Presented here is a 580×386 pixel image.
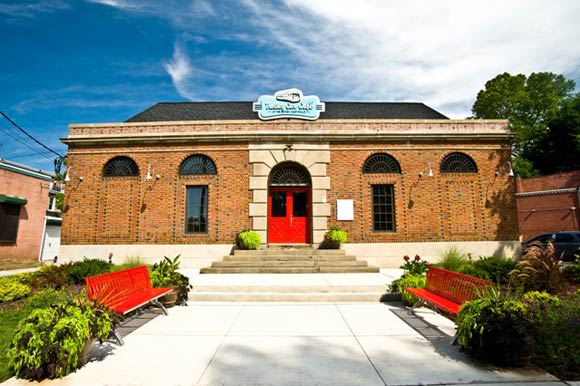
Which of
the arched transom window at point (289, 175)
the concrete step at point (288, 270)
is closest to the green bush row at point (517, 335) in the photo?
the concrete step at point (288, 270)

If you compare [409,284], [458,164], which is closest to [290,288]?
[409,284]

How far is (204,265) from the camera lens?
13.2 meters

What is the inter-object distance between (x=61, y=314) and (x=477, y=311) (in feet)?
19.2

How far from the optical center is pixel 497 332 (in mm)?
4047

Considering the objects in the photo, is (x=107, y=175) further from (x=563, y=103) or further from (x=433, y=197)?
(x=563, y=103)

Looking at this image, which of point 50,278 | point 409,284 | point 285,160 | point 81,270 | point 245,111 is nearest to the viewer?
point 409,284

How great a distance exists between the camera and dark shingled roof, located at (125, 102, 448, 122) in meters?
16.5

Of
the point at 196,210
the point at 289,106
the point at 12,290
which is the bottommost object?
the point at 12,290

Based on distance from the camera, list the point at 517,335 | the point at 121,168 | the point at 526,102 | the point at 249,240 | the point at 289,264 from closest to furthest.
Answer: the point at 517,335 → the point at 289,264 → the point at 249,240 → the point at 121,168 → the point at 526,102

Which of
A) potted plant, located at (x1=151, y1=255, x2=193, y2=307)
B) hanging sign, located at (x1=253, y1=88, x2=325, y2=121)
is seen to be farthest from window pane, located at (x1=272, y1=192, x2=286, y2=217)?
potted plant, located at (x1=151, y1=255, x2=193, y2=307)

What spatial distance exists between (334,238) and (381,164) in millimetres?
4256

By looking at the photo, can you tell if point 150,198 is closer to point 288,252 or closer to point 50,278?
point 50,278

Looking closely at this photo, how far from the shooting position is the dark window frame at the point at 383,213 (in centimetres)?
1370

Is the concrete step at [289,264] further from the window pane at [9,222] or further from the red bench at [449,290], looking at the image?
the window pane at [9,222]
